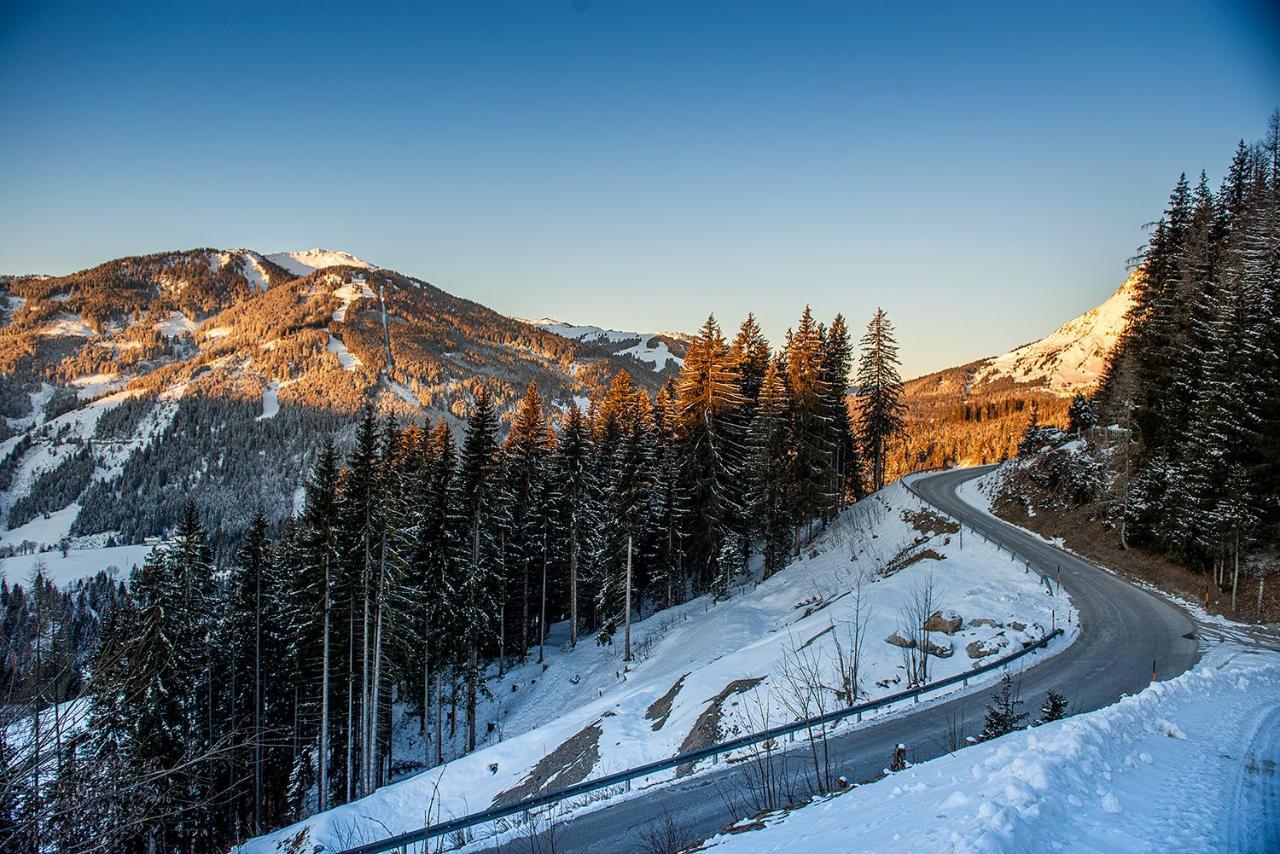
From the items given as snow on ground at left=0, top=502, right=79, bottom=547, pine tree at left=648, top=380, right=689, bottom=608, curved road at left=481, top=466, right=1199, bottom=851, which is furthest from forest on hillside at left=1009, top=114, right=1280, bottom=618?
snow on ground at left=0, top=502, right=79, bottom=547

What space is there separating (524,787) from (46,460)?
270951 mm

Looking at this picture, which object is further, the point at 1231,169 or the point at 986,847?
the point at 1231,169

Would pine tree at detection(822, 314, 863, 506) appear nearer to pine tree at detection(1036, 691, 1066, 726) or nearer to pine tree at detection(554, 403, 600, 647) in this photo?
pine tree at detection(554, 403, 600, 647)

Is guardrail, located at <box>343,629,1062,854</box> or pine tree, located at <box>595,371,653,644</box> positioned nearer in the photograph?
guardrail, located at <box>343,629,1062,854</box>

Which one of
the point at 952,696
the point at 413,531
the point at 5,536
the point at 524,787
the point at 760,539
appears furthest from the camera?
the point at 5,536

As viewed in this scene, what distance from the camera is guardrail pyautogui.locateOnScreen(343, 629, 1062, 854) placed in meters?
11.2

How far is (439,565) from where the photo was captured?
30.0 metres

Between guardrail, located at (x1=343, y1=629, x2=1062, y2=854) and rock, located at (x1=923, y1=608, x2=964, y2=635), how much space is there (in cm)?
226

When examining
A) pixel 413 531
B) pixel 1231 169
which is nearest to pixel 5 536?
pixel 413 531

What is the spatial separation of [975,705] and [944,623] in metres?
5.73

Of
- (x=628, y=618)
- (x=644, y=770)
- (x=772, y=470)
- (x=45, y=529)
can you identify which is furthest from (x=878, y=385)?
(x=45, y=529)

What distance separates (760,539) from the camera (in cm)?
3916

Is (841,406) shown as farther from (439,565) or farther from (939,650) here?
(439,565)

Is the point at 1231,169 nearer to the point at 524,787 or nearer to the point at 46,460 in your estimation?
the point at 524,787
